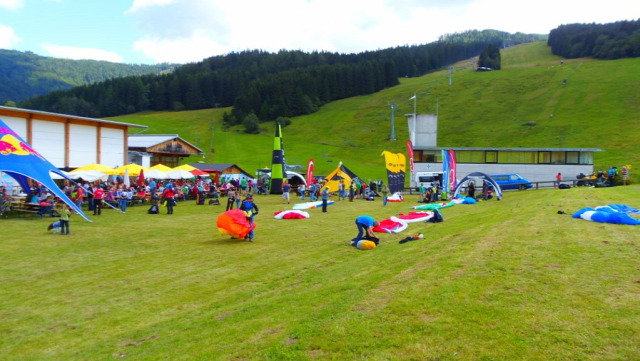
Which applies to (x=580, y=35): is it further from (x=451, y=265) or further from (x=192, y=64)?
(x=451, y=265)

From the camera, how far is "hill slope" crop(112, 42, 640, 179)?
2520 inches

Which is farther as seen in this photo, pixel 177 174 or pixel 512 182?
pixel 512 182

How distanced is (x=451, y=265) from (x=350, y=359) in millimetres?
4101

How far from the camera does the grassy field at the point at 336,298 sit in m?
6.18

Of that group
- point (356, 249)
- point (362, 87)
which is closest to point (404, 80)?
point (362, 87)

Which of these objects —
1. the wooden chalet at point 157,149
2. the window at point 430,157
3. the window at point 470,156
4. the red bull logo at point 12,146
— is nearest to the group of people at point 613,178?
the window at point 470,156

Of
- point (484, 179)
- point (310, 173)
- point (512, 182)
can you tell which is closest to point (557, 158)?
point (512, 182)

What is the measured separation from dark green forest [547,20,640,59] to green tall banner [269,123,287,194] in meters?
99.4

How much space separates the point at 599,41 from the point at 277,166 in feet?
348

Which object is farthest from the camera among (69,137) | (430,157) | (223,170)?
(223,170)

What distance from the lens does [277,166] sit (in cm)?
3600

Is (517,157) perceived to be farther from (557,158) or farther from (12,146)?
(12,146)

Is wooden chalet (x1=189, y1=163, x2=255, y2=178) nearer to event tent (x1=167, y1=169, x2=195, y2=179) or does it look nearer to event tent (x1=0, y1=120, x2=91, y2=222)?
event tent (x1=167, y1=169, x2=195, y2=179)

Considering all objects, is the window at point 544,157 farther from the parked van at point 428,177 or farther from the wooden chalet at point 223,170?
the wooden chalet at point 223,170
